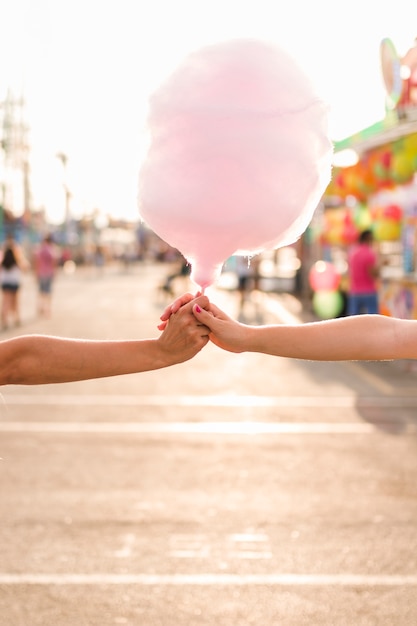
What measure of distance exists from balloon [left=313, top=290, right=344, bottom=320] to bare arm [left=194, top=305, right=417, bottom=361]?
15.6 m

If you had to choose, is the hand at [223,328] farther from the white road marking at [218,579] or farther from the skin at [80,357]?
the white road marking at [218,579]

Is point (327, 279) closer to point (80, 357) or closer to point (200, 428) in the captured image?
point (200, 428)

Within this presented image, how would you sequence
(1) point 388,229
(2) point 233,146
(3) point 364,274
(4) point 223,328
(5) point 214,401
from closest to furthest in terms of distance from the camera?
(2) point 233,146 → (4) point 223,328 → (5) point 214,401 → (3) point 364,274 → (1) point 388,229

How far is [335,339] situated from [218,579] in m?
2.18

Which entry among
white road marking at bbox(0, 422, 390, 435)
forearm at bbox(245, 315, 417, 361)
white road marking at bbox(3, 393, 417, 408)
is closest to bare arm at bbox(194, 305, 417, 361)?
forearm at bbox(245, 315, 417, 361)

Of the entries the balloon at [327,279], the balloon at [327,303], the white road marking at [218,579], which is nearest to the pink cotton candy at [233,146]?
the white road marking at [218,579]

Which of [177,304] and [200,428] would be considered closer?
[177,304]

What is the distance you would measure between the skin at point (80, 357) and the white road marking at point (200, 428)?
5265 mm

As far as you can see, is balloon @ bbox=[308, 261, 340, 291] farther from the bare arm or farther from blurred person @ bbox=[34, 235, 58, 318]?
the bare arm

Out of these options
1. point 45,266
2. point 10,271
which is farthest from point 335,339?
point 45,266

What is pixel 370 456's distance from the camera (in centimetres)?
725

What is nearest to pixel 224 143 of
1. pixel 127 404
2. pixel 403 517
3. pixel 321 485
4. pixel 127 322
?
pixel 403 517

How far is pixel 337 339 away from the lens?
2904 millimetres

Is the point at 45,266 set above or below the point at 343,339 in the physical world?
below
